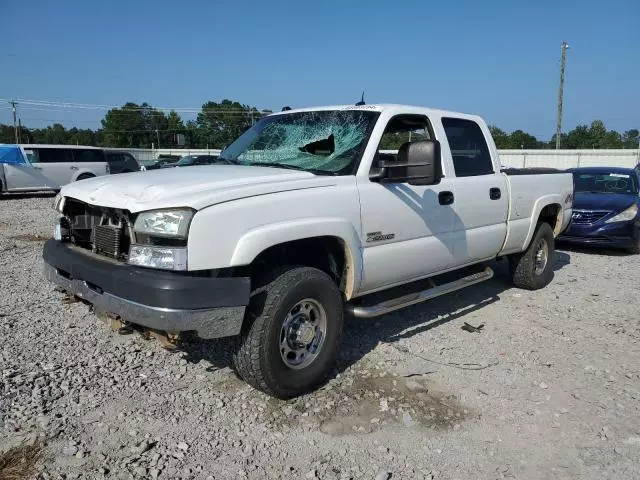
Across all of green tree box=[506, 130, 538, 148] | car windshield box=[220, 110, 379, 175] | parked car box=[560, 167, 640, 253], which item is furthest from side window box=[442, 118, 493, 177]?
green tree box=[506, 130, 538, 148]

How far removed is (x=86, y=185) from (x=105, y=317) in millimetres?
951

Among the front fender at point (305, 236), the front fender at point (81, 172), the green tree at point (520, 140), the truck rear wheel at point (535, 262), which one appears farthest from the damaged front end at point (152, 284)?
the green tree at point (520, 140)

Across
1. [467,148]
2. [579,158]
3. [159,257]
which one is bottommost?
[159,257]

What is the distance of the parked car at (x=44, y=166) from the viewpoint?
57.6 ft

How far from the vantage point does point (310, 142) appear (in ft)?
14.0

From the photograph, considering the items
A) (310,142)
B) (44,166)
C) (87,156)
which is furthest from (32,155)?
(310,142)

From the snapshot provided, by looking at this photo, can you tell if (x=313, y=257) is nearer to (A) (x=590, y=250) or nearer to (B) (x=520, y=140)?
(A) (x=590, y=250)

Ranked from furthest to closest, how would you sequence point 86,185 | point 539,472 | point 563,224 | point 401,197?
point 563,224
point 401,197
point 86,185
point 539,472

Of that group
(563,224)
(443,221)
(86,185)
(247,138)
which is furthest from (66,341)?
(563,224)

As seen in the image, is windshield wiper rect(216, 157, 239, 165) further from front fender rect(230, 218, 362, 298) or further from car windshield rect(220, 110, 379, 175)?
front fender rect(230, 218, 362, 298)

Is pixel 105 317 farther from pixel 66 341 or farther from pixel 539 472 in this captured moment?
pixel 539 472

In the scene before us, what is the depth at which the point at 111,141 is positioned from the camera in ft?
273

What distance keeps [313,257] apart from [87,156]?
1863 centimetres

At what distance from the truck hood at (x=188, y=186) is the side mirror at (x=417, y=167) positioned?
0.46 meters
